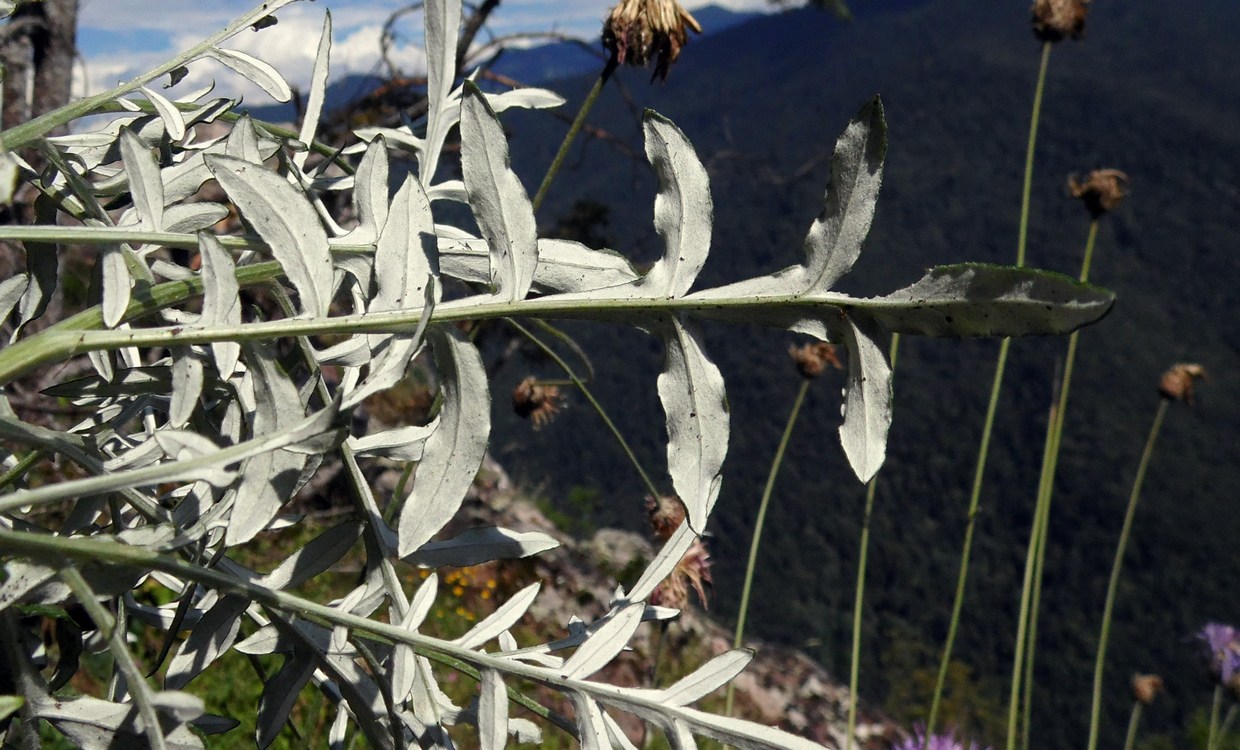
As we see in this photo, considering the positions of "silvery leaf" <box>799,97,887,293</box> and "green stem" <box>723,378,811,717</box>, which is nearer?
"silvery leaf" <box>799,97,887,293</box>

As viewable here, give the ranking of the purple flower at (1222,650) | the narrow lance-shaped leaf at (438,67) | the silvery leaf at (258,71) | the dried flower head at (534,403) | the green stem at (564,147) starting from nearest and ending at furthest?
the narrow lance-shaped leaf at (438,67)
the silvery leaf at (258,71)
the green stem at (564,147)
the dried flower head at (534,403)
the purple flower at (1222,650)

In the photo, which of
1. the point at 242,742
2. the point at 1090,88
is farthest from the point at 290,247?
the point at 1090,88

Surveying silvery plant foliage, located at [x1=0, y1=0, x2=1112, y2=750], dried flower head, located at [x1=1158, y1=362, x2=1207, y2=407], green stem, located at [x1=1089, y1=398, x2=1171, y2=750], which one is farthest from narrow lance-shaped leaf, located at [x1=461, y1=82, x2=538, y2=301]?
dried flower head, located at [x1=1158, y1=362, x2=1207, y2=407]

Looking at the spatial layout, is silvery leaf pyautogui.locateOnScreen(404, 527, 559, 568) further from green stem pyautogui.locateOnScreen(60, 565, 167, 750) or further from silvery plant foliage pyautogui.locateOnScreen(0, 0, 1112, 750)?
green stem pyautogui.locateOnScreen(60, 565, 167, 750)

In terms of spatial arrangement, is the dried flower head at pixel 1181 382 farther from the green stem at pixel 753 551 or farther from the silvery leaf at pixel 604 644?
the silvery leaf at pixel 604 644

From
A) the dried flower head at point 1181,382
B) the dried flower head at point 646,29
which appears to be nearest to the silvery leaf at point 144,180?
the dried flower head at point 646,29

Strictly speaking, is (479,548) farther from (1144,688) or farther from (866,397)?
(1144,688)

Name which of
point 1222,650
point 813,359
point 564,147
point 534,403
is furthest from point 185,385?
point 1222,650

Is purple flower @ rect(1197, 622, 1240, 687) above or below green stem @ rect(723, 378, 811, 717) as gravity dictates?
below
